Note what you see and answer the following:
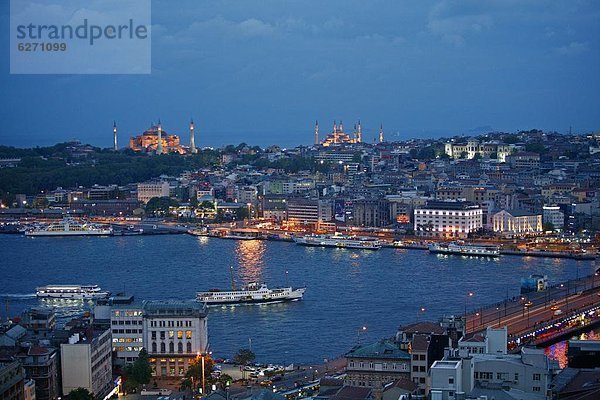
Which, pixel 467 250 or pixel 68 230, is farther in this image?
pixel 68 230

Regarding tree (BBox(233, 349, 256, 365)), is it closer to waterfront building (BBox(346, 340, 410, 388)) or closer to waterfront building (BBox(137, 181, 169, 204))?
waterfront building (BBox(346, 340, 410, 388))

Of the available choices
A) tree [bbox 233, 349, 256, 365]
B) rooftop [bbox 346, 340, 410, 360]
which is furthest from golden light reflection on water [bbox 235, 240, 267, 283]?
rooftop [bbox 346, 340, 410, 360]

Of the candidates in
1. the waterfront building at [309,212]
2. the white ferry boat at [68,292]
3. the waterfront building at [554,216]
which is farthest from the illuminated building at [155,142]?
the white ferry boat at [68,292]

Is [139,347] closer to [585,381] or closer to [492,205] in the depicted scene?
[585,381]

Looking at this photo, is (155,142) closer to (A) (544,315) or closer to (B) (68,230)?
(B) (68,230)

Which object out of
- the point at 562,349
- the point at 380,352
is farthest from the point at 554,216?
the point at 380,352

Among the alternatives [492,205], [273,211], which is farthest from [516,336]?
[273,211]
